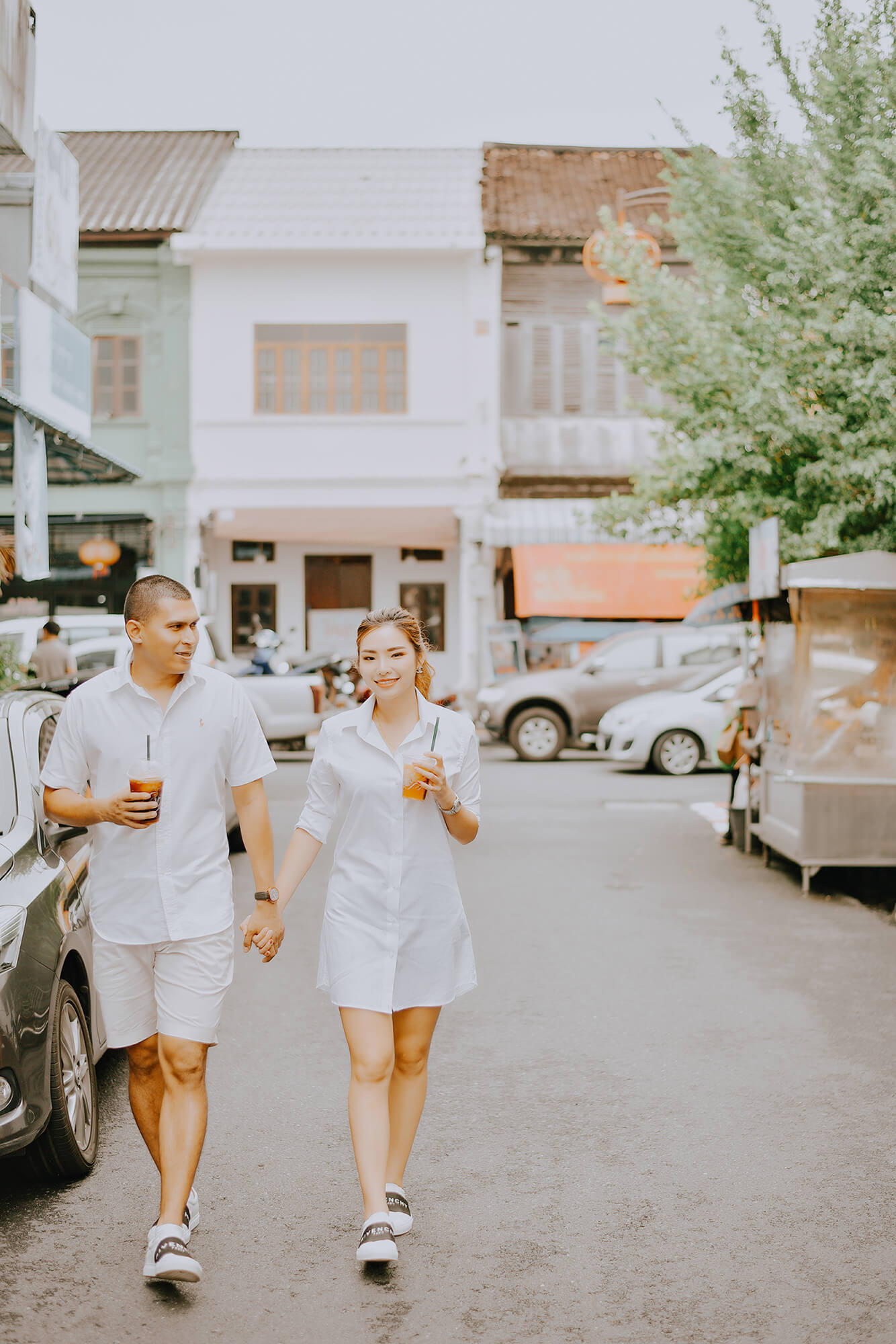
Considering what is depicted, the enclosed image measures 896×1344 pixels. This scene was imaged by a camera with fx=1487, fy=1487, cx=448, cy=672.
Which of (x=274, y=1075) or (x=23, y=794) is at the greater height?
(x=23, y=794)

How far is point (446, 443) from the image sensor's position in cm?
2647

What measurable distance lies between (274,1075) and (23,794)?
5.01ft

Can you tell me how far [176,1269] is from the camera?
3666 millimetres

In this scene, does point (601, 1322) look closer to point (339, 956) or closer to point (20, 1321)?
point (339, 956)

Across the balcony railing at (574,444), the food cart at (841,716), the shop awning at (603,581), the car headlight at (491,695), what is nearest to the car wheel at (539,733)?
the car headlight at (491,695)

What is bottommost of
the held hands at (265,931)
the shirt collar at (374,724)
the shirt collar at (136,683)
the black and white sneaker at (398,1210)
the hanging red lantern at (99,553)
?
the black and white sneaker at (398,1210)

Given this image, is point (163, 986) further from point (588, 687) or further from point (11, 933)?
point (588, 687)

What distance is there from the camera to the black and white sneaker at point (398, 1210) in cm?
407

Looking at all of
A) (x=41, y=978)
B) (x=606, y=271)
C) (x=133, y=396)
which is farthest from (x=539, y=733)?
(x=41, y=978)

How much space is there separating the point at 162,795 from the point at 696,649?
16684 millimetres

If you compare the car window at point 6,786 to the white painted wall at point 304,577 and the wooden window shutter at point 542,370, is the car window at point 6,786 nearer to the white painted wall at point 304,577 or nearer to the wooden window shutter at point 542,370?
the wooden window shutter at point 542,370

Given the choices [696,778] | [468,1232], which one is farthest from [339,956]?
[696,778]

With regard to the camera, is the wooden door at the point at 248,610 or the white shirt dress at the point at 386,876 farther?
the wooden door at the point at 248,610

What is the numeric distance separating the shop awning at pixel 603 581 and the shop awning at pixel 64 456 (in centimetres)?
1108
